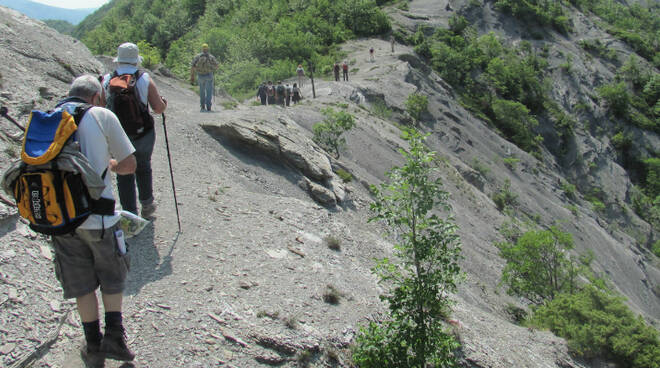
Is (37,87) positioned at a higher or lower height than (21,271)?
higher

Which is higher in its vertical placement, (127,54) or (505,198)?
(127,54)

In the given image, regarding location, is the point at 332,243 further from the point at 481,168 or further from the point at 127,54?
the point at 481,168

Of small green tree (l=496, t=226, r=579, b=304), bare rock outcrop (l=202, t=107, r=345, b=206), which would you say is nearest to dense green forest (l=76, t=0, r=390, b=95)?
bare rock outcrop (l=202, t=107, r=345, b=206)

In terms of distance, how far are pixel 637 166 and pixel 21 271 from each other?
57.5 metres

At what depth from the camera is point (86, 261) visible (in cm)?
376

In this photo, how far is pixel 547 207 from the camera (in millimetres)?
29625

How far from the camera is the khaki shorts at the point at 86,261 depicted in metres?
3.67

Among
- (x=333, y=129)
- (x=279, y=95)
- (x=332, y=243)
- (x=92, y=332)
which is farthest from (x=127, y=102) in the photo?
(x=279, y=95)

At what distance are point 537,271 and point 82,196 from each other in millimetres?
15350

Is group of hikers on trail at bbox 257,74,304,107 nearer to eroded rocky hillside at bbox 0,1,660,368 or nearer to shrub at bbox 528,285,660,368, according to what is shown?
eroded rocky hillside at bbox 0,1,660,368

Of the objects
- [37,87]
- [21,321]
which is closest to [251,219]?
[21,321]

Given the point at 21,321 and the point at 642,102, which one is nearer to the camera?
the point at 21,321

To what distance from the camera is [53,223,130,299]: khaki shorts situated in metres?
3.67

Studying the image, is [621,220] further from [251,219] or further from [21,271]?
[21,271]
